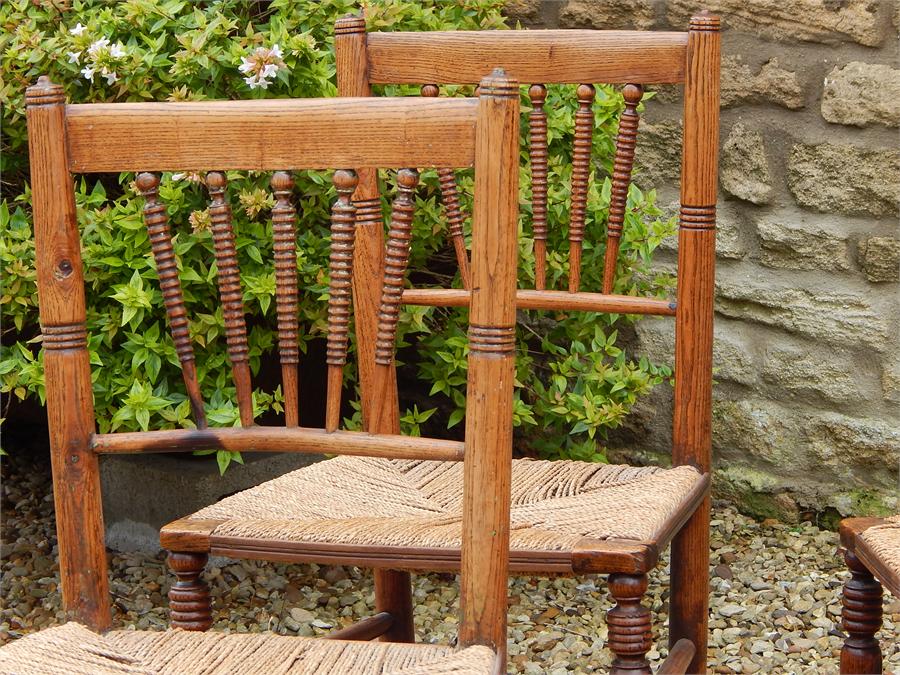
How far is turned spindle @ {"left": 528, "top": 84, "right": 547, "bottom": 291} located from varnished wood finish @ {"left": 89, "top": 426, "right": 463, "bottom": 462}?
2.06 ft

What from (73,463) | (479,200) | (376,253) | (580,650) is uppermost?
(479,200)

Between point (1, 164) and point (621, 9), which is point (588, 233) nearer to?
point (621, 9)

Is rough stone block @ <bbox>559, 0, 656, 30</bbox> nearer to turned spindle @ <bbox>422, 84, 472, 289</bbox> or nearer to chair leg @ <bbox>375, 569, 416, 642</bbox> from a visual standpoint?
turned spindle @ <bbox>422, 84, 472, 289</bbox>

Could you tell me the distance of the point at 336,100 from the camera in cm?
107

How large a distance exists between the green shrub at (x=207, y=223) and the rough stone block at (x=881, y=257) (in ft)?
1.29

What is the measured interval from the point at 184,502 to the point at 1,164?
2.42 feet

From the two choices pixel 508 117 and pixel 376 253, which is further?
pixel 376 253

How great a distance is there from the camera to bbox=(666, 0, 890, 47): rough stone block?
224 centimetres

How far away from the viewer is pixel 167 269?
116cm

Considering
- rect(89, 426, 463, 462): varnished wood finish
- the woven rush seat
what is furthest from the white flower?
rect(89, 426, 463, 462): varnished wood finish

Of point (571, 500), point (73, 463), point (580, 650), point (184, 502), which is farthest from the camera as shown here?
point (184, 502)

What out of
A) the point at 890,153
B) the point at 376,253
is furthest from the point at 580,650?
the point at 890,153

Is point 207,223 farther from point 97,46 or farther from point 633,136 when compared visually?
point 633,136

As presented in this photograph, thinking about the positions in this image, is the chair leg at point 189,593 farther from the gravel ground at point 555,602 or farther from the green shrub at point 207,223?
the gravel ground at point 555,602
